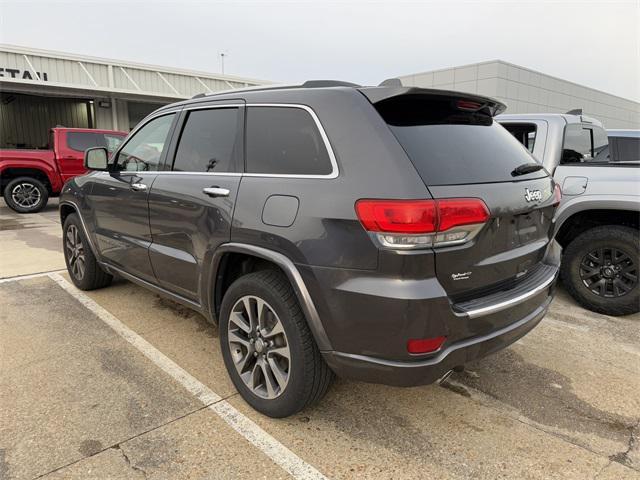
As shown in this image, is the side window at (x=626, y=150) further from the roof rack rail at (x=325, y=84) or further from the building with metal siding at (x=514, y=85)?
the building with metal siding at (x=514, y=85)

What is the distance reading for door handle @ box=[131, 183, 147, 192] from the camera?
341 centimetres

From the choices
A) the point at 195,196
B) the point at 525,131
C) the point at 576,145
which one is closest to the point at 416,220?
the point at 195,196

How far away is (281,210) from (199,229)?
77cm

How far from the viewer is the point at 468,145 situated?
2428 millimetres

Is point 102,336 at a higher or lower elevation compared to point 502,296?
lower

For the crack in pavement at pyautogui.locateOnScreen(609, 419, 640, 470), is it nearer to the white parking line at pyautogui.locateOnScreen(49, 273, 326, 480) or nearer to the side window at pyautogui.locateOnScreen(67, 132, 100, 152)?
the white parking line at pyautogui.locateOnScreen(49, 273, 326, 480)

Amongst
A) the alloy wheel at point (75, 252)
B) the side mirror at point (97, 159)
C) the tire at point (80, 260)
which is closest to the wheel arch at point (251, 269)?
the side mirror at point (97, 159)

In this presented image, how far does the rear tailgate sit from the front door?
197 cm

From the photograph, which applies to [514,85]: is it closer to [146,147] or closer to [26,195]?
[26,195]

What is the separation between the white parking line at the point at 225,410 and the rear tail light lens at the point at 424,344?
0.76 metres

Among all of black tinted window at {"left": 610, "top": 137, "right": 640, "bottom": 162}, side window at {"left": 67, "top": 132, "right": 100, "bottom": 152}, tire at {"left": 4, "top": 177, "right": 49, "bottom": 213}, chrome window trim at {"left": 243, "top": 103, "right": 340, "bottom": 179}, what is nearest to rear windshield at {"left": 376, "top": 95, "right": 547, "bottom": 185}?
chrome window trim at {"left": 243, "top": 103, "right": 340, "bottom": 179}

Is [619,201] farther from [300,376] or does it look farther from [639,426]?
[300,376]

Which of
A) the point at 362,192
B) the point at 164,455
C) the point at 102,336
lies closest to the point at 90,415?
the point at 164,455

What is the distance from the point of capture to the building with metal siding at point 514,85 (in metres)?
19.7
